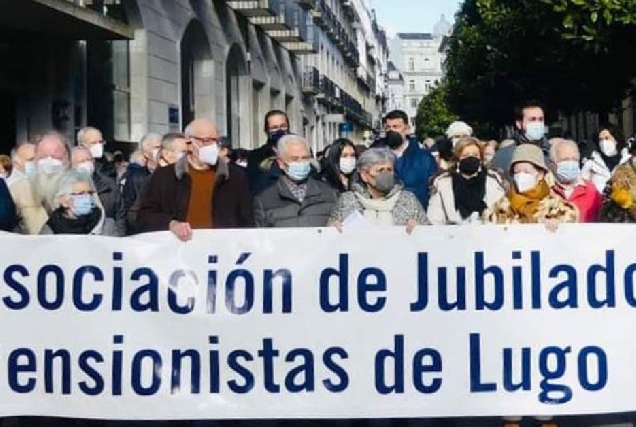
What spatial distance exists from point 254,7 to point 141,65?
10927 mm

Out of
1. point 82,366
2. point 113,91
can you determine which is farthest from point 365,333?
point 113,91

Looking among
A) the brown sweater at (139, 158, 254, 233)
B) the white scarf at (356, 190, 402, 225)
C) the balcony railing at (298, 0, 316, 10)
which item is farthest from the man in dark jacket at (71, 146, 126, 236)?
the balcony railing at (298, 0, 316, 10)

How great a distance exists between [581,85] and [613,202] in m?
25.5

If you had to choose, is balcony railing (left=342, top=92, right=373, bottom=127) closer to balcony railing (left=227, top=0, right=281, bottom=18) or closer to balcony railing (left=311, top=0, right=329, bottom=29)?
balcony railing (left=311, top=0, right=329, bottom=29)

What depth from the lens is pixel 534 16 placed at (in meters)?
20.2

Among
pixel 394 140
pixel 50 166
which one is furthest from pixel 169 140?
pixel 394 140

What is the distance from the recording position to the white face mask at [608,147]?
33.9ft

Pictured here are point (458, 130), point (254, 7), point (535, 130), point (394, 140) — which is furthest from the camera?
point (254, 7)

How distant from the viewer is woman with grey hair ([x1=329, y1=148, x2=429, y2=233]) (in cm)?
656

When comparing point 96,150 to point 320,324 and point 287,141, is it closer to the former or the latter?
point 287,141

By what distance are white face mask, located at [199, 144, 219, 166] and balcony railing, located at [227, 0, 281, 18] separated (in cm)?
2343

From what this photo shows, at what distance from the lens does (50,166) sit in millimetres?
7723

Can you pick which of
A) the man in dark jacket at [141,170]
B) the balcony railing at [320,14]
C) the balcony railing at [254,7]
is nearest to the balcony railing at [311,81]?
the balcony railing at [320,14]

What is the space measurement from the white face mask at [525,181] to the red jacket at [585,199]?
729 mm
